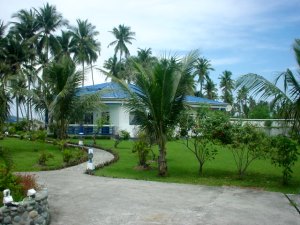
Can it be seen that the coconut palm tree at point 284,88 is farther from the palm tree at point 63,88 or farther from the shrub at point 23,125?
the shrub at point 23,125

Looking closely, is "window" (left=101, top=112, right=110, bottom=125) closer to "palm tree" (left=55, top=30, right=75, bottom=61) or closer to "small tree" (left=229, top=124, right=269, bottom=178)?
"small tree" (left=229, top=124, right=269, bottom=178)

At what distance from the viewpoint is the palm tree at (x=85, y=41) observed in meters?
46.7

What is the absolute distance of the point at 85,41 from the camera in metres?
46.8

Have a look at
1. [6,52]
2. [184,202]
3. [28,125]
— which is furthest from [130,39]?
[184,202]

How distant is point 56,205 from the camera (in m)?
7.83

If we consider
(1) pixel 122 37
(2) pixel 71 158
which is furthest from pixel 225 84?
(2) pixel 71 158

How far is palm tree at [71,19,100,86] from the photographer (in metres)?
46.7

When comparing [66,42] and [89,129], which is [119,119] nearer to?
[89,129]

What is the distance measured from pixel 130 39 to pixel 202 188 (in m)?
44.0

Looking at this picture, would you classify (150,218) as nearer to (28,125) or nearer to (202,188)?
(202,188)

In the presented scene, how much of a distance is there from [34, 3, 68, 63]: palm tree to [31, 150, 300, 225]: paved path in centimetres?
3565

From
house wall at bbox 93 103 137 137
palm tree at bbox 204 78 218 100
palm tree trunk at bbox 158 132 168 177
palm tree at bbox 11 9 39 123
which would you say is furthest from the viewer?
palm tree at bbox 204 78 218 100

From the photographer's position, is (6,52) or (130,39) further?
(130,39)

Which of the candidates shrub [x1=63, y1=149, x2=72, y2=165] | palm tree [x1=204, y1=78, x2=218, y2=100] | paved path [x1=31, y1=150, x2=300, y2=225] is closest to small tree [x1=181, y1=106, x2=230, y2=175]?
paved path [x1=31, y1=150, x2=300, y2=225]
